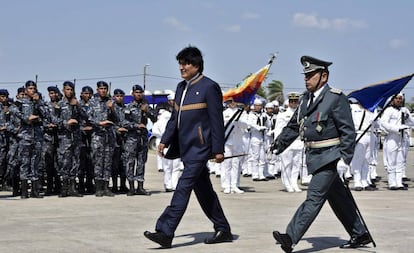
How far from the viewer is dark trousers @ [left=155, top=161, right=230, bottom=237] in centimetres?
779

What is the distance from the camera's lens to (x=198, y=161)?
795cm

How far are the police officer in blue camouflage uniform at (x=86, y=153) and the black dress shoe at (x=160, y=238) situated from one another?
649 centimetres

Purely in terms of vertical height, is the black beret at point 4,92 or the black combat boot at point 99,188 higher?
the black beret at point 4,92

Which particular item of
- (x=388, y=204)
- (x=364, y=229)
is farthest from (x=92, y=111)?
(x=364, y=229)

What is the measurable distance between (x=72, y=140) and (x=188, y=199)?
6122 millimetres

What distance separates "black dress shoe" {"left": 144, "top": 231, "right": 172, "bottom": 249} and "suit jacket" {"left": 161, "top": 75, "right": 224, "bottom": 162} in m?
0.85

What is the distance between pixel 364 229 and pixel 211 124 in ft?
6.44

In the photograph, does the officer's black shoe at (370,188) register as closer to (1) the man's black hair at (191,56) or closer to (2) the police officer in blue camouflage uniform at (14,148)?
(2) the police officer in blue camouflage uniform at (14,148)

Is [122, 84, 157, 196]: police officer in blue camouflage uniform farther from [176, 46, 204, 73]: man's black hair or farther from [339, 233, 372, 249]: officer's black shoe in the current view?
[339, 233, 372, 249]: officer's black shoe

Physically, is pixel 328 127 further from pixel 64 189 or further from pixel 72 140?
pixel 64 189

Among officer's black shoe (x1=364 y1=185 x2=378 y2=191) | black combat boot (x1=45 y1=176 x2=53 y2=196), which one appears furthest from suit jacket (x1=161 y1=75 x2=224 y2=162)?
officer's black shoe (x1=364 y1=185 x2=378 y2=191)

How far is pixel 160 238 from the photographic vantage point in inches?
303

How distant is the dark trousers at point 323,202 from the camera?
747 centimetres

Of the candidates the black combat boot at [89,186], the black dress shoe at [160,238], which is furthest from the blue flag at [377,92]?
the black combat boot at [89,186]
